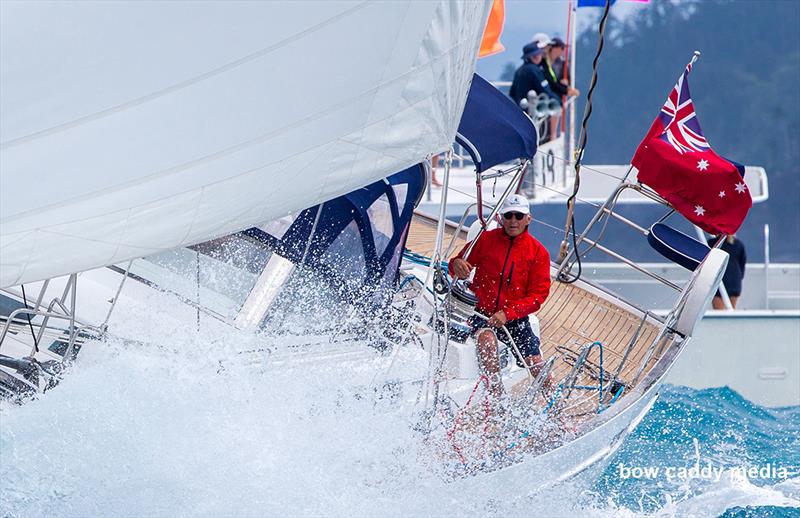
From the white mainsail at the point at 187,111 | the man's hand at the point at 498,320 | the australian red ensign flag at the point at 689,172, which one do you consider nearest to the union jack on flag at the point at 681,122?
the australian red ensign flag at the point at 689,172

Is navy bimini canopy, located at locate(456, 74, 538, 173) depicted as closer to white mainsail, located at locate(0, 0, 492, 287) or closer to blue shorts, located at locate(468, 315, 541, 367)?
blue shorts, located at locate(468, 315, 541, 367)

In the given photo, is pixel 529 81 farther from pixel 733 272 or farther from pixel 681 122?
pixel 681 122

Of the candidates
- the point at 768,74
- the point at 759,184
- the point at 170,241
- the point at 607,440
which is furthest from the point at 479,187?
the point at 768,74

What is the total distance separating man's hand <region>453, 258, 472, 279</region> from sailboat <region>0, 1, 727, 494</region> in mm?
68

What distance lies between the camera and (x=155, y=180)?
8.93 ft

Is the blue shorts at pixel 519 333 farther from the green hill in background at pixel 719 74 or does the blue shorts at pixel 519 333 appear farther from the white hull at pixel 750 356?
the green hill in background at pixel 719 74

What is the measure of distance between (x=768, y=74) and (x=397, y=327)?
11113 millimetres

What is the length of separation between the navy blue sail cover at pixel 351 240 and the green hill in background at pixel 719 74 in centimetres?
973

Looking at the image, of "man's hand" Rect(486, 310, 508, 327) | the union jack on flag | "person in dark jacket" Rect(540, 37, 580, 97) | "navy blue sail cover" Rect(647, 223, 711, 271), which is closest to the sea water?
"man's hand" Rect(486, 310, 508, 327)

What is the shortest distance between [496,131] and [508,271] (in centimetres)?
73

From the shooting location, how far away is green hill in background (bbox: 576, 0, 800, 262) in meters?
13.6

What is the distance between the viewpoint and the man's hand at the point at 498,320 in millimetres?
4328

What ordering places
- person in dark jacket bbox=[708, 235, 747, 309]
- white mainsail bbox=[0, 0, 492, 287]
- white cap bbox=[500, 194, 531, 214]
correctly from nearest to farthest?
white mainsail bbox=[0, 0, 492, 287] < white cap bbox=[500, 194, 531, 214] < person in dark jacket bbox=[708, 235, 747, 309]

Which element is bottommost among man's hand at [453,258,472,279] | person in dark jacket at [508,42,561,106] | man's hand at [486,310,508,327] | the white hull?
the white hull
